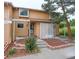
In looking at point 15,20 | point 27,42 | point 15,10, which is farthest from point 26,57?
point 15,10

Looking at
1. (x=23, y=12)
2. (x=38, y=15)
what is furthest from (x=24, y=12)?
(x=38, y=15)

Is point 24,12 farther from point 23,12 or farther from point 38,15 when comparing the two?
point 38,15

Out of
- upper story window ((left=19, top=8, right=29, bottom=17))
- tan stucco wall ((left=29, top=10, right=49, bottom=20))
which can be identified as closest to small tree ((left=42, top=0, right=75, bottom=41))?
tan stucco wall ((left=29, top=10, right=49, bottom=20))

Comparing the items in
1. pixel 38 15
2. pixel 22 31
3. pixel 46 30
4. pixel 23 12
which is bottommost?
pixel 22 31

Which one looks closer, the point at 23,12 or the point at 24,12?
the point at 23,12

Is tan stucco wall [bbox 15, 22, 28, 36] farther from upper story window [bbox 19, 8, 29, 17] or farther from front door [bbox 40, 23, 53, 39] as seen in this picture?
front door [bbox 40, 23, 53, 39]

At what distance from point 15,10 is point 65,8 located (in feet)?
23.1

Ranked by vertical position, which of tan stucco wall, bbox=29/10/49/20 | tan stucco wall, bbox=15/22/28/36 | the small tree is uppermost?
the small tree

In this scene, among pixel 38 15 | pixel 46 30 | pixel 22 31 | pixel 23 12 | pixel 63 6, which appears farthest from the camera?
pixel 38 15

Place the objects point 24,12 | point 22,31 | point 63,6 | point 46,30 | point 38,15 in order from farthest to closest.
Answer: point 38,15
point 46,30
point 24,12
point 22,31
point 63,6

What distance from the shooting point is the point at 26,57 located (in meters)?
11.2

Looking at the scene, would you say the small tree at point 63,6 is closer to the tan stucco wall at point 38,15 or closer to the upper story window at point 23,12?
the tan stucco wall at point 38,15

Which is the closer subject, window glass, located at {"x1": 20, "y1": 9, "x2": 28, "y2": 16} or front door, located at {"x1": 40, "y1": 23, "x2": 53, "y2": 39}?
window glass, located at {"x1": 20, "y1": 9, "x2": 28, "y2": 16}
